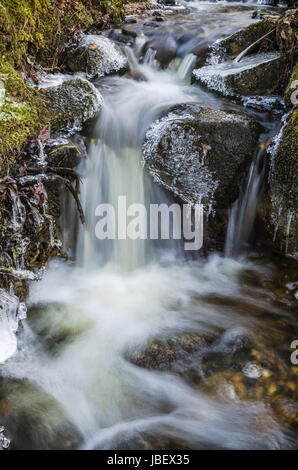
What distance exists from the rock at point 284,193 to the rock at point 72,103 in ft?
7.74

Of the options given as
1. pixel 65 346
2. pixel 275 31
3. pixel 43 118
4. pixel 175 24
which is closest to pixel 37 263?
pixel 65 346

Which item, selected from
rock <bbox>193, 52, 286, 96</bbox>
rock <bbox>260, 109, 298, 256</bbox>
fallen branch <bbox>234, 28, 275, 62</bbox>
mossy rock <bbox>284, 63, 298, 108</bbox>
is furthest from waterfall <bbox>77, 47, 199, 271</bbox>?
fallen branch <bbox>234, 28, 275, 62</bbox>

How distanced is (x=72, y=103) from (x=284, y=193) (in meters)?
2.77

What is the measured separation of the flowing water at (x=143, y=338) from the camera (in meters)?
2.73

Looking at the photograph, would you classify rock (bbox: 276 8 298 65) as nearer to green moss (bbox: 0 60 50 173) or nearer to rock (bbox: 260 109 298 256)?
rock (bbox: 260 109 298 256)

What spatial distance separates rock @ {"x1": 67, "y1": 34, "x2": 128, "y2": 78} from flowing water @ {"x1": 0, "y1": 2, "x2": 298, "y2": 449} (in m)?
0.72

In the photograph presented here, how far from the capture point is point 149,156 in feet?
14.7

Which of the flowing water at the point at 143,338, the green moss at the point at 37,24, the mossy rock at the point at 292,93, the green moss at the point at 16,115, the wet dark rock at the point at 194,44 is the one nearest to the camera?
the flowing water at the point at 143,338

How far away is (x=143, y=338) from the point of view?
11.4 feet

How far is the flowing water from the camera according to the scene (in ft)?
8.96

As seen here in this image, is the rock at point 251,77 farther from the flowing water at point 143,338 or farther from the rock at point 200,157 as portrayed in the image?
the rock at point 200,157

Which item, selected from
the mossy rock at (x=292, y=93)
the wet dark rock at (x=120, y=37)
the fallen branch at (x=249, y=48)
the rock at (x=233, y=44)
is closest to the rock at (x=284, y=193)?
the mossy rock at (x=292, y=93)

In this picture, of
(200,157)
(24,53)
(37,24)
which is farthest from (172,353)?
(37,24)

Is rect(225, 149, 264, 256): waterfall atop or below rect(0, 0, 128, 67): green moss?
below
